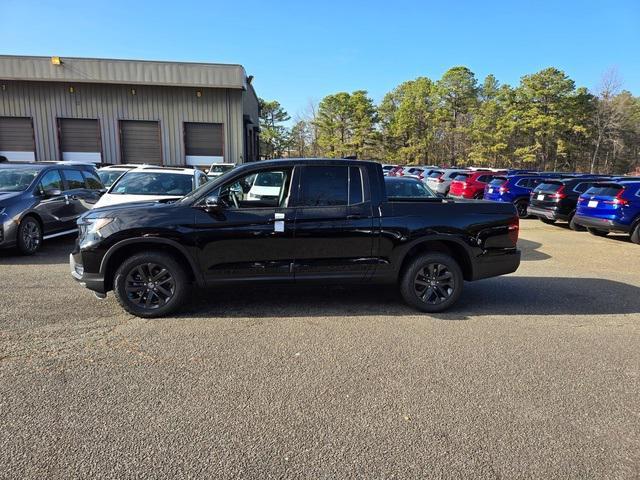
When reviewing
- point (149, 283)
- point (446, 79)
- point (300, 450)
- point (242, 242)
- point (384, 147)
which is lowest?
point (300, 450)

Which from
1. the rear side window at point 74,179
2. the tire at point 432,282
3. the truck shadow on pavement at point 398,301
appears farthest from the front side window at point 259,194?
the rear side window at point 74,179

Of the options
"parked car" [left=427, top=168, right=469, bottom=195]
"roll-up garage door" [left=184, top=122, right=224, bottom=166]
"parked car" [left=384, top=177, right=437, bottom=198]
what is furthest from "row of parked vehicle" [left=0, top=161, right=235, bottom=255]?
"roll-up garage door" [left=184, top=122, right=224, bottom=166]

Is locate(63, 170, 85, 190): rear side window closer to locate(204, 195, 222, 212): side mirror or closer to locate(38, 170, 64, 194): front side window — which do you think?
locate(38, 170, 64, 194): front side window

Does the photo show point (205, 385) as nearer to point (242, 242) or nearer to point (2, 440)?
point (2, 440)

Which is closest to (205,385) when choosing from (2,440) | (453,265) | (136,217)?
(2,440)

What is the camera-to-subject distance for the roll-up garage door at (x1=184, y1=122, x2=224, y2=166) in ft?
81.0

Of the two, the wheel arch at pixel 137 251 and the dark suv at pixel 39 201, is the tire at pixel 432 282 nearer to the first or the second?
the wheel arch at pixel 137 251

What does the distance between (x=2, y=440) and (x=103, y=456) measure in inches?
27.5

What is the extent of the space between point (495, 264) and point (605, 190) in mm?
7761

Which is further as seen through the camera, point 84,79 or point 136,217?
point 84,79

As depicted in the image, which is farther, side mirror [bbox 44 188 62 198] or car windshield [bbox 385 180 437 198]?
car windshield [bbox 385 180 437 198]

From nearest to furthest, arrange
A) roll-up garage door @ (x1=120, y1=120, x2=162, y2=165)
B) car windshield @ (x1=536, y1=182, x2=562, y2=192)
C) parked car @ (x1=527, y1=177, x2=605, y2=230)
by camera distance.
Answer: parked car @ (x1=527, y1=177, x2=605, y2=230) → car windshield @ (x1=536, y1=182, x2=562, y2=192) → roll-up garage door @ (x1=120, y1=120, x2=162, y2=165)

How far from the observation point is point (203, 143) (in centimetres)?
2486

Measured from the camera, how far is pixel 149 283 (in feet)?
15.7
